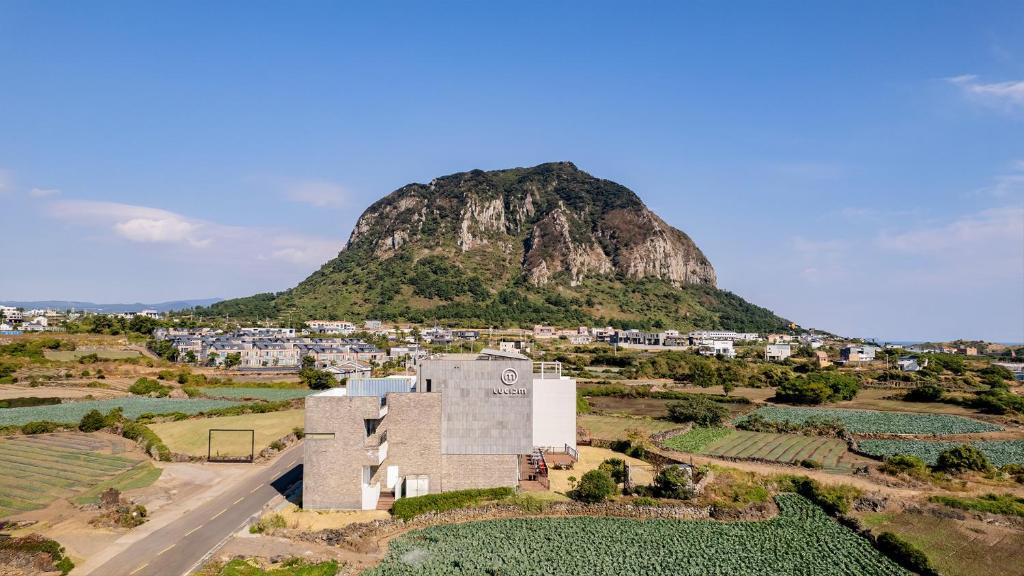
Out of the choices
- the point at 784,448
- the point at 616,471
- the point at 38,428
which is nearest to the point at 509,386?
the point at 616,471

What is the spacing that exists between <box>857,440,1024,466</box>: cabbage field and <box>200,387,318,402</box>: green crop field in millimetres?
69783

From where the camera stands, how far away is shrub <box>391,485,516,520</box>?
3475 centimetres

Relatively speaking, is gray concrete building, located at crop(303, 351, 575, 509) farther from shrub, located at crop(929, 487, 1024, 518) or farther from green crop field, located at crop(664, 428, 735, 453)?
shrub, located at crop(929, 487, 1024, 518)

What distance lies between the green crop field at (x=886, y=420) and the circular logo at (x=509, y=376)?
46705mm

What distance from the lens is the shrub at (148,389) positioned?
88062 millimetres

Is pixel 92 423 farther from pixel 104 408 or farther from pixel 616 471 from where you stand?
pixel 616 471

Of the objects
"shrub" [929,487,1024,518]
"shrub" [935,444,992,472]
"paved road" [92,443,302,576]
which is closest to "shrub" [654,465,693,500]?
"shrub" [929,487,1024,518]

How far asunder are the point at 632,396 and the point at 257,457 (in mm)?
60518

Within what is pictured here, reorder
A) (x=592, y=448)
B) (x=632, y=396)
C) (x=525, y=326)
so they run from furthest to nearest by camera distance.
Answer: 1. (x=525, y=326)
2. (x=632, y=396)
3. (x=592, y=448)

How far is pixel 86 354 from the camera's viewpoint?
116 m

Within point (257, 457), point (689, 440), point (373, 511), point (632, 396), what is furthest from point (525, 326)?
point (373, 511)

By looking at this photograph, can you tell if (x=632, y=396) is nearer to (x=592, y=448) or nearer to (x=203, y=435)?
(x=592, y=448)

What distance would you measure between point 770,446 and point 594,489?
2991 cm

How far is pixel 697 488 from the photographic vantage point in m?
40.7
